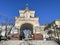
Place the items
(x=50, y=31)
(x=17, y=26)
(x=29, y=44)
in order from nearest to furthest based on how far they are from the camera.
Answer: (x=29, y=44) < (x=50, y=31) < (x=17, y=26)

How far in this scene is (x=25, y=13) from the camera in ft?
134

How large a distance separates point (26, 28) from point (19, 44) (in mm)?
27954

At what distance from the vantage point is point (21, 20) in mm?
38844

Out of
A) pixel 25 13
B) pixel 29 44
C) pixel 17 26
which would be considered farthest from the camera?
pixel 25 13

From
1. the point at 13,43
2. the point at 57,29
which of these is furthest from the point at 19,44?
the point at 57,29

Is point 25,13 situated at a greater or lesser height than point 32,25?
greater

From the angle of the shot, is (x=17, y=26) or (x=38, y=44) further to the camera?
(x=17, y=26)

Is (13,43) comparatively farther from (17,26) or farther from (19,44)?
(17,26)

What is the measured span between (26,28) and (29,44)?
91.9ft

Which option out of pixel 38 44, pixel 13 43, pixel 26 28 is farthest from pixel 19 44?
pixel 26 28

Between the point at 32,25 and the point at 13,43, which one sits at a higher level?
the point at 32,25

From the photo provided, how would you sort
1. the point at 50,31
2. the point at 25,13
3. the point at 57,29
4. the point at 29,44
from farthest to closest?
the point at 25,13 < the point at 50,31 < the point at 57,29 < the point at 29,44

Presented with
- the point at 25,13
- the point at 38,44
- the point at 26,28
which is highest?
the point at 25,13

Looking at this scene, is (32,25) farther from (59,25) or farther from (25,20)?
(59,25)
